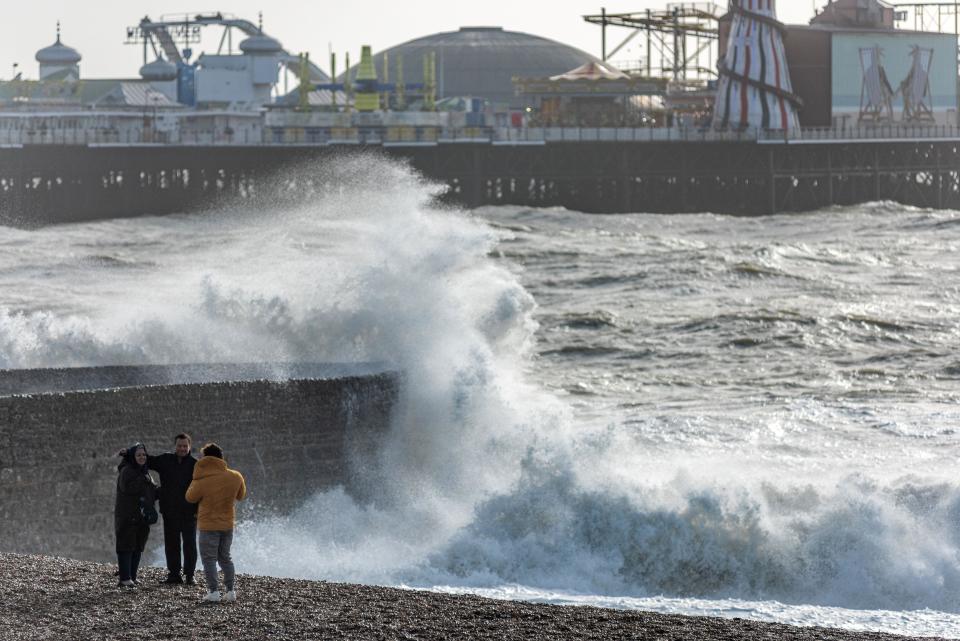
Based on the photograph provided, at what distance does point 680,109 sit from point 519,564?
71927 millimetres

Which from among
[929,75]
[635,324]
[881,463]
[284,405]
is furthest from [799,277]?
[929,75]

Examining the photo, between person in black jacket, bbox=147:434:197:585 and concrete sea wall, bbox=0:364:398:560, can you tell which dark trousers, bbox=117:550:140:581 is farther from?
concrete sea wall, bbox=0:364:398:560

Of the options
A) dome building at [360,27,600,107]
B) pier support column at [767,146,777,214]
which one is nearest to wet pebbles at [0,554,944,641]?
pier support column at [767,146,777,214]

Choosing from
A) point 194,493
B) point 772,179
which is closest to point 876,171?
point 772,179

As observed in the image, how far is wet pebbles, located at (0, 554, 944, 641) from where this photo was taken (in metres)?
8.85

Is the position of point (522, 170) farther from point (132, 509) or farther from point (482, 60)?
point (132, 509)

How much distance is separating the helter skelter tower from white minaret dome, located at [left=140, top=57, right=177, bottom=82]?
114 feet

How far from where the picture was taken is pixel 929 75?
269ft

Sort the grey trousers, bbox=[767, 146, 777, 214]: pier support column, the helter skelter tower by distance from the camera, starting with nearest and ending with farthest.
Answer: the grey trousers
bbox=[767, 146, 777, 214]: pier support column
the helter skelter tower

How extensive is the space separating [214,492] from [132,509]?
0.68 meters

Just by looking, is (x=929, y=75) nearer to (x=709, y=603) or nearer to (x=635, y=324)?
(x=635, y=324)

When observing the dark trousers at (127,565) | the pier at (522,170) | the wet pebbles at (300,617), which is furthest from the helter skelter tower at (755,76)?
the dark trousers at (127,565)

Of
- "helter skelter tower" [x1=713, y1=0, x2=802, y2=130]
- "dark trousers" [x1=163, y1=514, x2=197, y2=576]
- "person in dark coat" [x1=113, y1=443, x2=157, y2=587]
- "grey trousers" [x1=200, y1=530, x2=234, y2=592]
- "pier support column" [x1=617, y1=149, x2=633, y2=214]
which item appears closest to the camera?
"grey trousers" [x1=200, y1=530, x2=234, y2=592]

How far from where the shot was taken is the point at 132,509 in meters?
9.93
